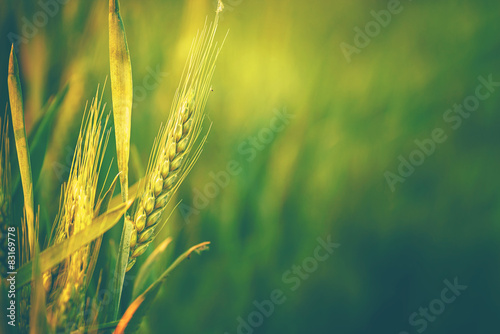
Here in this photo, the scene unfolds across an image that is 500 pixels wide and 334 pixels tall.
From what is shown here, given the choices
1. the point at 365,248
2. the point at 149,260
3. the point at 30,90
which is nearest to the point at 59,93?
the point at 30,90

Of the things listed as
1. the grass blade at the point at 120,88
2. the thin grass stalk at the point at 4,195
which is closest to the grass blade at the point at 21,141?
the thin grass stalk at the point at 4,195

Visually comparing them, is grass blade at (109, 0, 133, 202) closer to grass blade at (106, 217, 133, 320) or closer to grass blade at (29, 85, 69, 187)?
grass blade at (106, 217, 133, 320)

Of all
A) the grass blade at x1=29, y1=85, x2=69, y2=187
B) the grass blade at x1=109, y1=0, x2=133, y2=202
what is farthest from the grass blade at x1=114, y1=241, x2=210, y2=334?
the grass blade at x1=29, y1=85, x2=69, y2=187

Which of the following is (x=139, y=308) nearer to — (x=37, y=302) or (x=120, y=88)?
(x=37, y=302)

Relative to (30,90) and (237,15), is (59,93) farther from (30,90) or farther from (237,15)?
(237,15)

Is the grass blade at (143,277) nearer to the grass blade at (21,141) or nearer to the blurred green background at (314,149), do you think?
the blurred green background at (314,149)

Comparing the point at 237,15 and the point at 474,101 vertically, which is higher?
the point at 237,15
